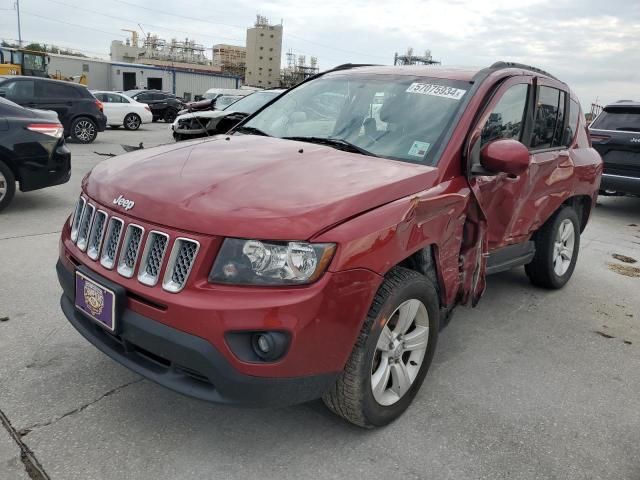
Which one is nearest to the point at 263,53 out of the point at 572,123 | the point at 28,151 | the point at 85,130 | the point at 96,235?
the point at 85,130

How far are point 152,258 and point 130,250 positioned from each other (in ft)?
0.49

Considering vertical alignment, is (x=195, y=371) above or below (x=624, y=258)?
above

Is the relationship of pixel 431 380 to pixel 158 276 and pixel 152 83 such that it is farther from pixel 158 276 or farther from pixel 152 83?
pixel 152 83

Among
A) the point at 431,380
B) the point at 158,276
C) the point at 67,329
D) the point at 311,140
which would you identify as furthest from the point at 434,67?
the point at 67,329

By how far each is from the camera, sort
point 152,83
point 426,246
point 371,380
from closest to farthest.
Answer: point 371,380 < point 426,246 < point 152,83

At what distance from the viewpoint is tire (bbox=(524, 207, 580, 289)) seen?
448 cm

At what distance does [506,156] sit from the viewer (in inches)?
112

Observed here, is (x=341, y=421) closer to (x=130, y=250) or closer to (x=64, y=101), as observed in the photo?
(x=130, y=250)

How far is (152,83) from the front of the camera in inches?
1955

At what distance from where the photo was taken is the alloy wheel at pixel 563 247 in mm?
4691

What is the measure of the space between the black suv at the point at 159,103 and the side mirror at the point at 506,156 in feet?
82.3

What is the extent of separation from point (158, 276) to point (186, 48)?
12867cm

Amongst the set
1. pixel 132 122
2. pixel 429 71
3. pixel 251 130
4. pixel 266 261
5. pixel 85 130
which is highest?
pixel 429 71

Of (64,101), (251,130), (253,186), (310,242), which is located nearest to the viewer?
(310,242)
